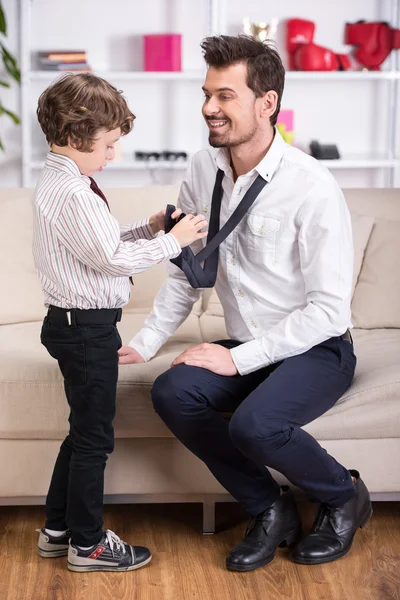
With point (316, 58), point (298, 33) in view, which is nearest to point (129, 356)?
point (316, 58)

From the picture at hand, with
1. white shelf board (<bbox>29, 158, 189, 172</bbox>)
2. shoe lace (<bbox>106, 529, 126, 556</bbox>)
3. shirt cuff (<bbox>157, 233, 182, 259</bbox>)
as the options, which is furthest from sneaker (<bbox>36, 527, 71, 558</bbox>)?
white shelf board (<bbox>29, 158, 189, 172</bbox>)

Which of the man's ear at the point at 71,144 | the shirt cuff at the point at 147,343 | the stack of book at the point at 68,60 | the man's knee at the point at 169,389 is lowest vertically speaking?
the man's knee at the point at 169,389

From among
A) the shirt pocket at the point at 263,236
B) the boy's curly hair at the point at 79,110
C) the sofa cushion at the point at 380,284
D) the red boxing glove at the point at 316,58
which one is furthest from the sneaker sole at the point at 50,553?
the red boxing glove at the point at 316,58

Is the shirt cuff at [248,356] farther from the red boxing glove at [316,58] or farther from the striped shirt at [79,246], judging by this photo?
the red boxing glove at [316,58]

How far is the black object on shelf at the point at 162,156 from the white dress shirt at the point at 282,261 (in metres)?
2.18

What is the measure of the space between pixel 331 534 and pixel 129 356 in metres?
0.66

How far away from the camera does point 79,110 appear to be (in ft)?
5.81

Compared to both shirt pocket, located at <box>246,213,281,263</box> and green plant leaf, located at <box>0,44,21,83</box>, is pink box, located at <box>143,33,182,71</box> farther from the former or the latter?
shirt pocket, located at <box>246,213,281,263</box>

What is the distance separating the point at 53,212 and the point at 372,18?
130 inches

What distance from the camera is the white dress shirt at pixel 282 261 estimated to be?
2.01 metres

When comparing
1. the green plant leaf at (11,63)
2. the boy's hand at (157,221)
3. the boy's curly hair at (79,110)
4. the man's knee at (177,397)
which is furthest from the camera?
the green plant leaf at (11,63)

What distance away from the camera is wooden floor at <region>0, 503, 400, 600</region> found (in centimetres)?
191

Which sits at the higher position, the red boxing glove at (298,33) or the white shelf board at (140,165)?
the red boxing glove at (298,33)

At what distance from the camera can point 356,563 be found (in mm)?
2031
